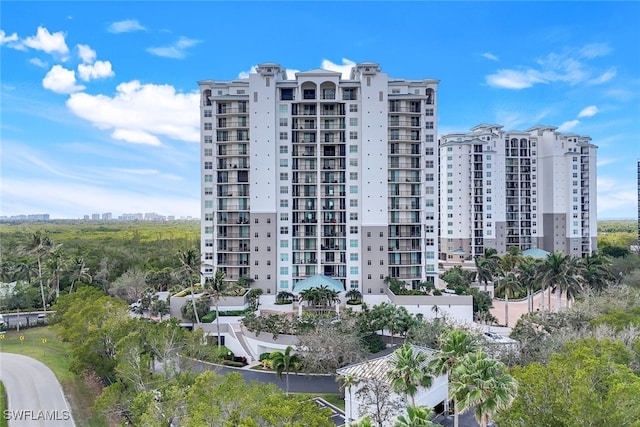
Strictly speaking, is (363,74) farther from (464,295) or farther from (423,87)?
(464,295)

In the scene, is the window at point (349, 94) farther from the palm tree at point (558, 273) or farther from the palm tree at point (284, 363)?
the palm tree at point (284, 363)

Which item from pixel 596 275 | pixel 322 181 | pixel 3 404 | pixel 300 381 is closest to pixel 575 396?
pixel 300 381

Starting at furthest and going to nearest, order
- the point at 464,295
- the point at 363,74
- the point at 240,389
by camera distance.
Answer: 1. the point at 363,74
2. the point at 464,295
3. the point at 240,389

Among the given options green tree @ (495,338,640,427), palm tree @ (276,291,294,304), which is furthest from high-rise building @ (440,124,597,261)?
green tree @ (495,338,640,427)

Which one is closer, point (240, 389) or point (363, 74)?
point (240, 389)

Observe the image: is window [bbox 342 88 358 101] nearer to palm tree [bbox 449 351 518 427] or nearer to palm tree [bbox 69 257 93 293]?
palm tree [bbox 449 351 518 427]

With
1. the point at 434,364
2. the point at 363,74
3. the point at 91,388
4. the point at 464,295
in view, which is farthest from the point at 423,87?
the point at 91,388

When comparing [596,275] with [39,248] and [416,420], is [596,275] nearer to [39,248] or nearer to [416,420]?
[416,420]

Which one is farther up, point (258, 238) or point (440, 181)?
point (440, 181)
